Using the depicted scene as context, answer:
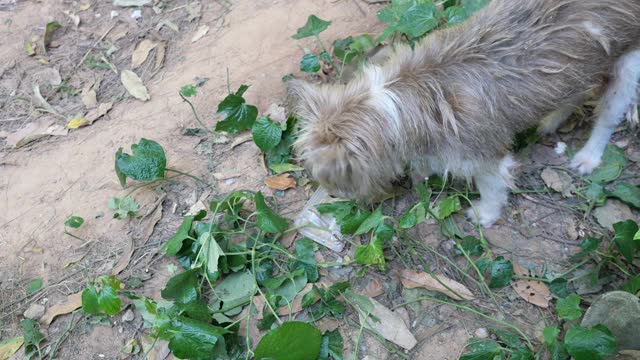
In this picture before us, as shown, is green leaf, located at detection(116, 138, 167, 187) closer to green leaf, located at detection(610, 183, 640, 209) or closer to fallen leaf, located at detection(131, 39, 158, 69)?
fallen leaf, located at detection(131, 39, 158, 69)

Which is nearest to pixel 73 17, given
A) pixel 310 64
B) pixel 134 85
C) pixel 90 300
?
pixel 134 85

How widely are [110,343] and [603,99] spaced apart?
156 inches

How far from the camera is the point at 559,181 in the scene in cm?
402

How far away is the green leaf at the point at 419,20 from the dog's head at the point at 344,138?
3.51ft

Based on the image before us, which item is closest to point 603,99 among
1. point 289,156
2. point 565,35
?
point 565,35

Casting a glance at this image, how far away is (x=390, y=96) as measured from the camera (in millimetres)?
3133

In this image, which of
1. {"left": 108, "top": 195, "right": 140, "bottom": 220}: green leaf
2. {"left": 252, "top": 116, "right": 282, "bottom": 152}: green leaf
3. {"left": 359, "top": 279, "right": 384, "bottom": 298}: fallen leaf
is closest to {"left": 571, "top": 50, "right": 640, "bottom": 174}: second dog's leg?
{"left": 359, "top": 279, "right": 384, "bottom": 298}: fallen leaf

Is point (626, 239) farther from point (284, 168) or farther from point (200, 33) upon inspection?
point (200, 33)

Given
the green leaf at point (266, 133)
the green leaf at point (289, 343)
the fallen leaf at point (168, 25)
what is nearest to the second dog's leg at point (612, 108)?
the green leaf at point (266, 133)

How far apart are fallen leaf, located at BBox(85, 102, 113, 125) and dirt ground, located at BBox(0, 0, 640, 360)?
0.04 meters

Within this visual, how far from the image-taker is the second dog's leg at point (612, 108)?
11.7 ft

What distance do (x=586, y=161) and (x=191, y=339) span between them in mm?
3201

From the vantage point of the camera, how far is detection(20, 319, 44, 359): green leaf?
139 inches

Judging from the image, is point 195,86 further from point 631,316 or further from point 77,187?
point 631,316
